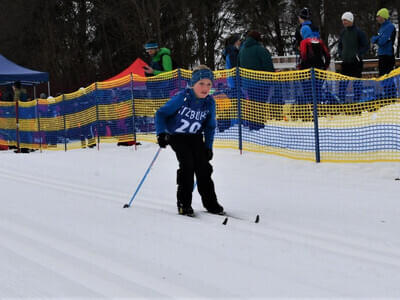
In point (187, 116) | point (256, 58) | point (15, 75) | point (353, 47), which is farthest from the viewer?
point (15, 75)

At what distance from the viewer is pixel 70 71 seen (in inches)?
1542

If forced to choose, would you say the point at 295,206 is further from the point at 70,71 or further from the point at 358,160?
the point at 70,71

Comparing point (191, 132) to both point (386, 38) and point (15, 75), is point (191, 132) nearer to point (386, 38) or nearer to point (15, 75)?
point (386, 38)

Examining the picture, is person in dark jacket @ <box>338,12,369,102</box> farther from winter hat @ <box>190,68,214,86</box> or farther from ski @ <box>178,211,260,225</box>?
ski @ <box>178,211,260,225</box>

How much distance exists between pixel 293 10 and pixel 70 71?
17.1 m

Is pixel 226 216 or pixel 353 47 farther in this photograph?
pixel 353 47

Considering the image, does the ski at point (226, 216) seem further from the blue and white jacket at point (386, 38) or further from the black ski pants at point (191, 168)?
the blue and white jacket at point (386, 38)

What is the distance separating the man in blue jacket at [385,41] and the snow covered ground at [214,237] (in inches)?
154

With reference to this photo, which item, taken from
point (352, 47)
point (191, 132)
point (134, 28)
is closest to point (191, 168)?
point (191, 132)

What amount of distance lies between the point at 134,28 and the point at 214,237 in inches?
1089

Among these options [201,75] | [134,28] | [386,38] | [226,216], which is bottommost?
[226,216]

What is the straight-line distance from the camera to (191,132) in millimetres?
6102

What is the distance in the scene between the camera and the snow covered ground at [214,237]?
12.3 ft

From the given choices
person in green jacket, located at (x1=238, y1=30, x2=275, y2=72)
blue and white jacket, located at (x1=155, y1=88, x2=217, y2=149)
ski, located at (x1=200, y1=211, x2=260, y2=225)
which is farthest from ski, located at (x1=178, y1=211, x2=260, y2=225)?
person in green jacket, located at (x1=238, y1=30, x2=275, y2=72)
